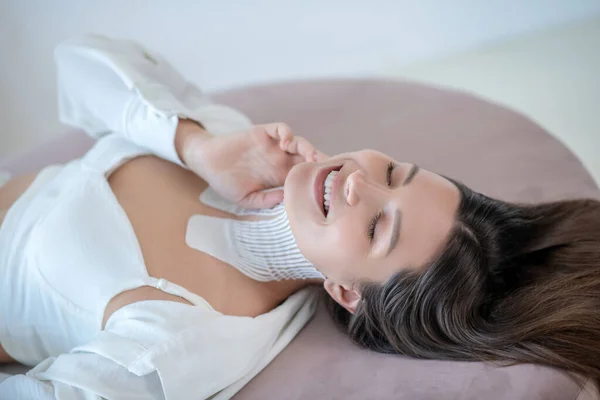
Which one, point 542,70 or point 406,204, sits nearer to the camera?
point 406,204

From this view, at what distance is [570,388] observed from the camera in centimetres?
108

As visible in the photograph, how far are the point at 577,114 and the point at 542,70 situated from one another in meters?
0.33

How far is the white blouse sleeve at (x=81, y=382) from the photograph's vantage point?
1.06 metres

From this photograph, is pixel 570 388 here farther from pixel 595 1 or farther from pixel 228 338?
pixel 595 1

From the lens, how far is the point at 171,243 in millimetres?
1337

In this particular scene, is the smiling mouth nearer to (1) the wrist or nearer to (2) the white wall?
(1) the wrist

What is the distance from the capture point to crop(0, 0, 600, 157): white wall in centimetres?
240

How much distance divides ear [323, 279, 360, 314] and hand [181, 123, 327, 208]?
0.77 ft

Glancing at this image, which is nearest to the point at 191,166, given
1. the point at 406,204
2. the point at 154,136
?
the point at 154,136

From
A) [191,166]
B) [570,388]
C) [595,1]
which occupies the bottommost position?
[570,388]

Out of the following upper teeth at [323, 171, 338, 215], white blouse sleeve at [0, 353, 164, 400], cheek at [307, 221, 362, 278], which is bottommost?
white blouse sleeve at [0, 353, 164, 400]

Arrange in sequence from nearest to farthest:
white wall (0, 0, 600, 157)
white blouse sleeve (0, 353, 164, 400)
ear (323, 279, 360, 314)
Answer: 1. white blouse sleeve (0, 353, 164, 400)
2. ear (323, 279, 360, 314)
3. white wall (0, 0, 600, 157)

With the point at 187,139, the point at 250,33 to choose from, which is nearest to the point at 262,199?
the point at 187,139

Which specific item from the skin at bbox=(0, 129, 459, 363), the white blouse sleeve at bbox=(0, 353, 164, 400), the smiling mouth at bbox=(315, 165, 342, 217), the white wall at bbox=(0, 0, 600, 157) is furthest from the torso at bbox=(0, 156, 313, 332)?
the white wall at bbox=(0, 0, 600, 157)
